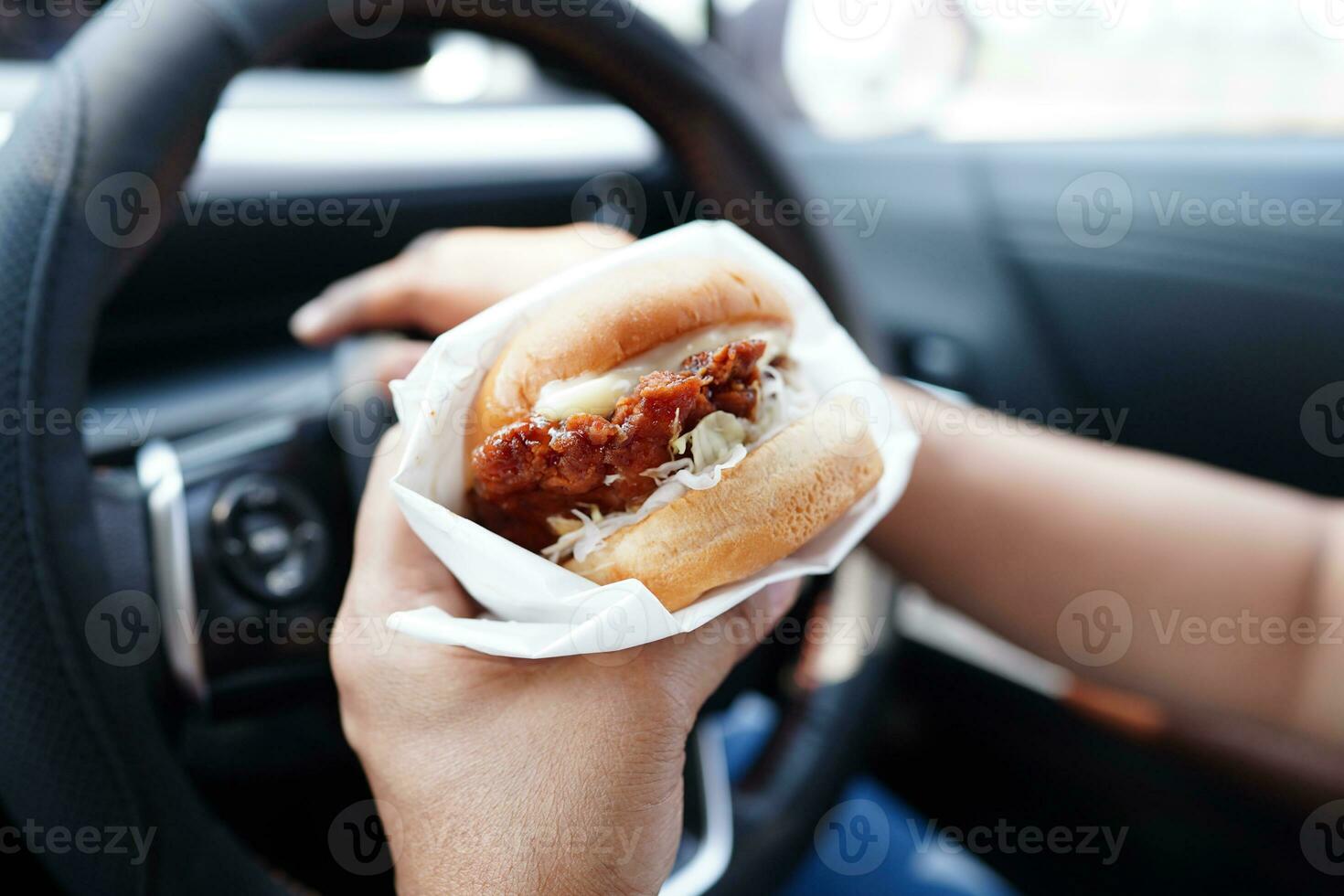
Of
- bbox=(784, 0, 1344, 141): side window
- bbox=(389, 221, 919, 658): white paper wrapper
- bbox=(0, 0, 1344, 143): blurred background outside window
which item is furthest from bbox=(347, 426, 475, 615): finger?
bbox=(784, 0, 1344, 141): side window

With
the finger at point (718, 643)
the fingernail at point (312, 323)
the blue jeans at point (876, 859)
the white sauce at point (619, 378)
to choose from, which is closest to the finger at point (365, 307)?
the fingernail at point (312, 323)

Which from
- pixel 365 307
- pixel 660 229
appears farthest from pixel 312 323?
pixel 660 229

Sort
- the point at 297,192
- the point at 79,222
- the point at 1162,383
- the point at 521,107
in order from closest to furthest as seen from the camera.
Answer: the point at 79,222 → the point at 297,192 → the point at 1162,383 → the point at 521,107

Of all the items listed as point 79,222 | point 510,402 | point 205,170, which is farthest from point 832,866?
point 205,170

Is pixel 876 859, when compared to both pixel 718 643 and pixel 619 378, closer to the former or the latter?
pixel 718 643

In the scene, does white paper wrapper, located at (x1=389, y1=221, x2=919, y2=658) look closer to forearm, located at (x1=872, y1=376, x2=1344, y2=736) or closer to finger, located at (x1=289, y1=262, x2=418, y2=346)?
finger, located at (x1=289, y1=262, x2=418, y2=346)

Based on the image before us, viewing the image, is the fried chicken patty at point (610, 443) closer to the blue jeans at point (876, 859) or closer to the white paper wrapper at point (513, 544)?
the white paper wrapper at point (513, 544)

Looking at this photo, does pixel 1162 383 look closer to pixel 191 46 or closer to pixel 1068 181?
pixel 1068 181
